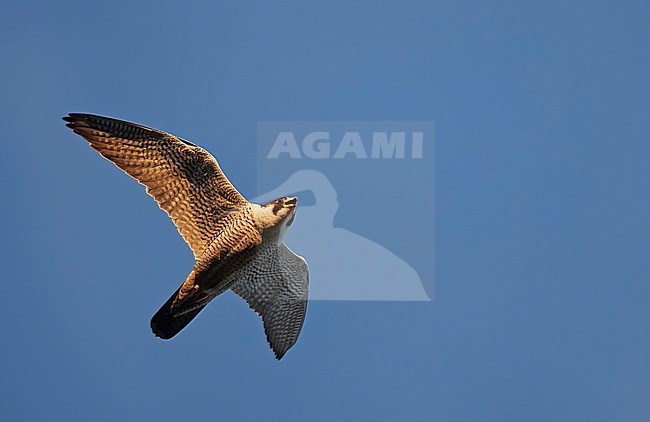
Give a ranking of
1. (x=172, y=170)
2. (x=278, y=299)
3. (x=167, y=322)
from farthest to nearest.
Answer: (x=278, y=299) < (x=172, y=170) < (x=167, y=322)

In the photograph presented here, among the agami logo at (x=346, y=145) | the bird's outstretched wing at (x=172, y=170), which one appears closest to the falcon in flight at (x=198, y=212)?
the bird's outstretched wing at (x=172, y=170)

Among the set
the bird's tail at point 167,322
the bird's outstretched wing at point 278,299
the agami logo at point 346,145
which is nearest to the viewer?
the bird's tail at point 167,322

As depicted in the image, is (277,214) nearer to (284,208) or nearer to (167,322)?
(284,208)

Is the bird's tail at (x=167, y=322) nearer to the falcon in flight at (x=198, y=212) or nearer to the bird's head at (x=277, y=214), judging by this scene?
the falcon in flight at (x=198, y=212)

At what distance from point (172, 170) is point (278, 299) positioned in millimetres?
880

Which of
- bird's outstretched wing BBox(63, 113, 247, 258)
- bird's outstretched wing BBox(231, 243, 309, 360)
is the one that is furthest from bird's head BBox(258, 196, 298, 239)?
bird's outstretched wing BBox(231, 243, 309, 360)

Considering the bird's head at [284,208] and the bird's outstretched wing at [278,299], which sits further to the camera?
the bird's outstretched wing at [278,299]

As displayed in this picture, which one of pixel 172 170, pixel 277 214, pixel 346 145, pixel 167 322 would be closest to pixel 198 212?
pixel 172 170

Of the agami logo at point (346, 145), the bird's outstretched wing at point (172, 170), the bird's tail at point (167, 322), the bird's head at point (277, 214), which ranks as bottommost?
the bird's tail at point (167, 322)

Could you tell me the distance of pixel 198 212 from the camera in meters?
4.64

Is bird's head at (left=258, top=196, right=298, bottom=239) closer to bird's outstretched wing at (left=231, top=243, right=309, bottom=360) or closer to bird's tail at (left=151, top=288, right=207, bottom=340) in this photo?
bird's outstretched wing at (left=231, top=243, right=309, bottom=360)

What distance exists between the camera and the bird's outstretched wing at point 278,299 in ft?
15.8

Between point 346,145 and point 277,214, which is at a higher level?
point 346,145

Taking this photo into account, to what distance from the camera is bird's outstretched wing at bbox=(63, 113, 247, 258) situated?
14.6 feet
